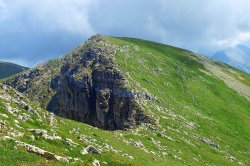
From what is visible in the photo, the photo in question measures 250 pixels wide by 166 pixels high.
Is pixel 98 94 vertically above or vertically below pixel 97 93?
below

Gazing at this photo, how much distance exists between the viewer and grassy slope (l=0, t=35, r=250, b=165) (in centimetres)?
4062

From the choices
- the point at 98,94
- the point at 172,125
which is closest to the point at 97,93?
the point at 98,94

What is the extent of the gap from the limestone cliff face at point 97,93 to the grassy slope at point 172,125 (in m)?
3.60

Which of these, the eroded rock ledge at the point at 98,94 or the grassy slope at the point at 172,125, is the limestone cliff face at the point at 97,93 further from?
the grassy slope at the point at 172,125

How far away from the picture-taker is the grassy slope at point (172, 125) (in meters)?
40.6

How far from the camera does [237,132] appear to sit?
314 feet

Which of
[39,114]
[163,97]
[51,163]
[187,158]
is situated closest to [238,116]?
[163,97]

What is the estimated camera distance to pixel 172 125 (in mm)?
81500

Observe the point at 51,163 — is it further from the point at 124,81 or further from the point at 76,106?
the point at 76,106

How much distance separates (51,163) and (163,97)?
7390 cm

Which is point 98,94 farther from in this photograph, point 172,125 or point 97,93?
point 172,125

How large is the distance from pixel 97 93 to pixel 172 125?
40222mm

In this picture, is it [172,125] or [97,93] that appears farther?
[97,93]

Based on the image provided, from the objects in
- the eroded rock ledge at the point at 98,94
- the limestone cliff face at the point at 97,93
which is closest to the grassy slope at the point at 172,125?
the limestone cliff face at the point at 97,93
